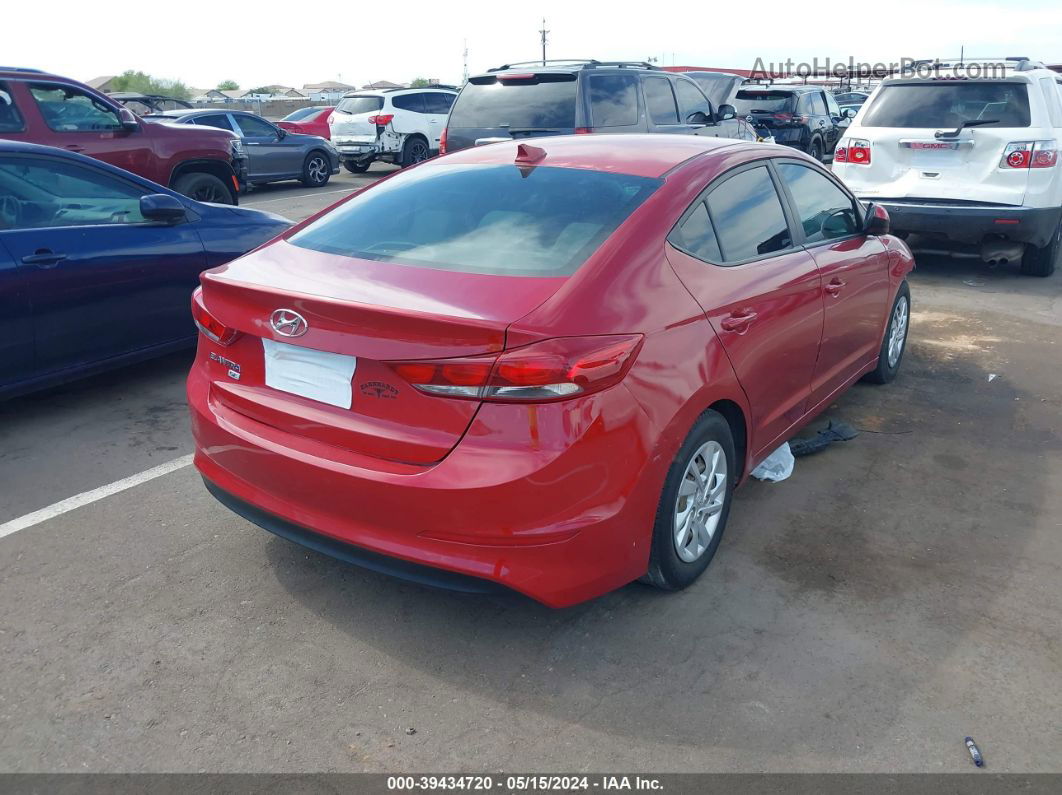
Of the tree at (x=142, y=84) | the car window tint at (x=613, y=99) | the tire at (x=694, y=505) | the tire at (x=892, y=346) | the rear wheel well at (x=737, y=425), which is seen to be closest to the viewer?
the tire at (x=694, y=505)

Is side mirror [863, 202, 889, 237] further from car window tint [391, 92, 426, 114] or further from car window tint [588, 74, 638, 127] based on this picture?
car window tint [391, 92, 426, 114]

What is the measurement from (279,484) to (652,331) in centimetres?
133

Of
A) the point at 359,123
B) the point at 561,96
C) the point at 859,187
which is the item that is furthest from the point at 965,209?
the point at 359,123

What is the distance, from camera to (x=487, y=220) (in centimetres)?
342

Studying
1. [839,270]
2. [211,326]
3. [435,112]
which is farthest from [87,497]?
[435,112]

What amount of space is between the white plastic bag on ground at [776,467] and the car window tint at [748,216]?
105cm

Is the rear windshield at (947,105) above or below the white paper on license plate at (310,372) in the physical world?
above

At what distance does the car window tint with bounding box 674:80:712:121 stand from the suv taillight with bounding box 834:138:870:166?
2342 millimetres

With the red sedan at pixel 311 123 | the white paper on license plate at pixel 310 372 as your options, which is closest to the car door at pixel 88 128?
the white paper on license plate at pixel 310 372

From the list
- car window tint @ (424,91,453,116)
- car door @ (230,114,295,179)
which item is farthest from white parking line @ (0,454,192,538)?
car window tint @ (424,91,453,116)

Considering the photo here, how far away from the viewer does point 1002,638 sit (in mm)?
3174

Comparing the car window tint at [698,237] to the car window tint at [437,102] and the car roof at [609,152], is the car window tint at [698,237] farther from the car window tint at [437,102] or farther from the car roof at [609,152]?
the car window tint at [437,102]

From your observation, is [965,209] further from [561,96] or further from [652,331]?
→ [652,331]

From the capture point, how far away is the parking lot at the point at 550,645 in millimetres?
2664
